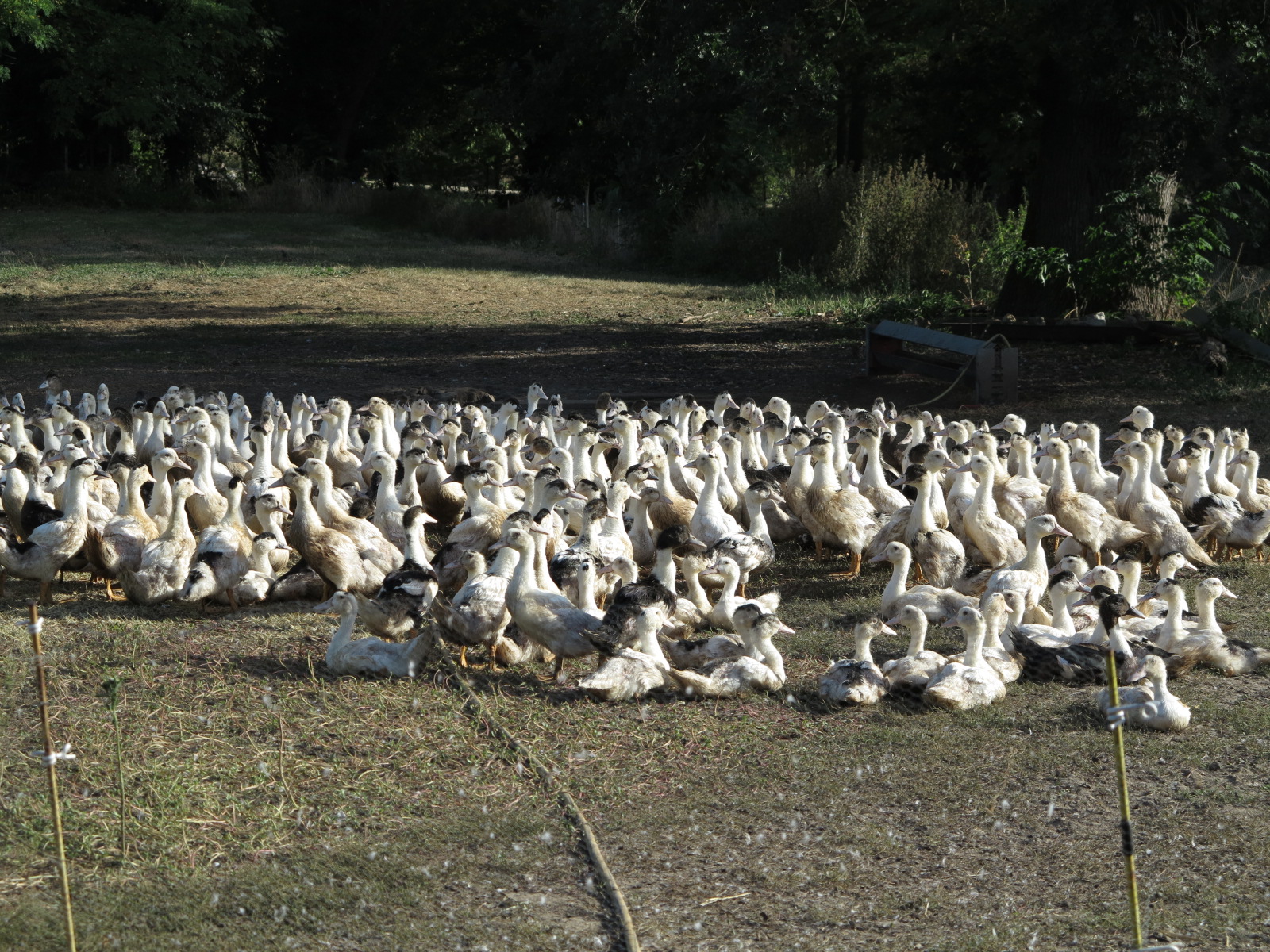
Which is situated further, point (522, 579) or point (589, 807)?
point (522, 579)

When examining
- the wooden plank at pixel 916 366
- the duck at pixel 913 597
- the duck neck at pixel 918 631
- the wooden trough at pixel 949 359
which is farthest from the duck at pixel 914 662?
the wooden plank at pixel 916 366

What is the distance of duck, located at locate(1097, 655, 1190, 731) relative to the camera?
19.2ft

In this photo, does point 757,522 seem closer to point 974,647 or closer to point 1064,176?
point 974,647

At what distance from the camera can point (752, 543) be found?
26.2 ft

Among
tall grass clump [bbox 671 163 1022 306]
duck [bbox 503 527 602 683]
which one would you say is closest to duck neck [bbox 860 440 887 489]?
duck [bbox 503 527 602 683]

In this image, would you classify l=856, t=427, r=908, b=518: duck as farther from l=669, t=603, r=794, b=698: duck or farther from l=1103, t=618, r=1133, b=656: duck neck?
l=669, t=603, r=794, b=698: duck

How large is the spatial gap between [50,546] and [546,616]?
3.01m

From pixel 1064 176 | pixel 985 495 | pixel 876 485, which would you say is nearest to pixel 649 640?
pixel 985 495

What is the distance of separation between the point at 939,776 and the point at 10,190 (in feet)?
108

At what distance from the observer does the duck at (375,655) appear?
6.42m

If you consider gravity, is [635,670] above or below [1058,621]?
below

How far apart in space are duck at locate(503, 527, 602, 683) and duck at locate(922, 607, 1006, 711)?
1.57 metres

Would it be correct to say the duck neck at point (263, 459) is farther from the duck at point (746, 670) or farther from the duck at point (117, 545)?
the duck at point (746, 670)

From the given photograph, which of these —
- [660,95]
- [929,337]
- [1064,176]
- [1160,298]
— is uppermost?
[660,95]
